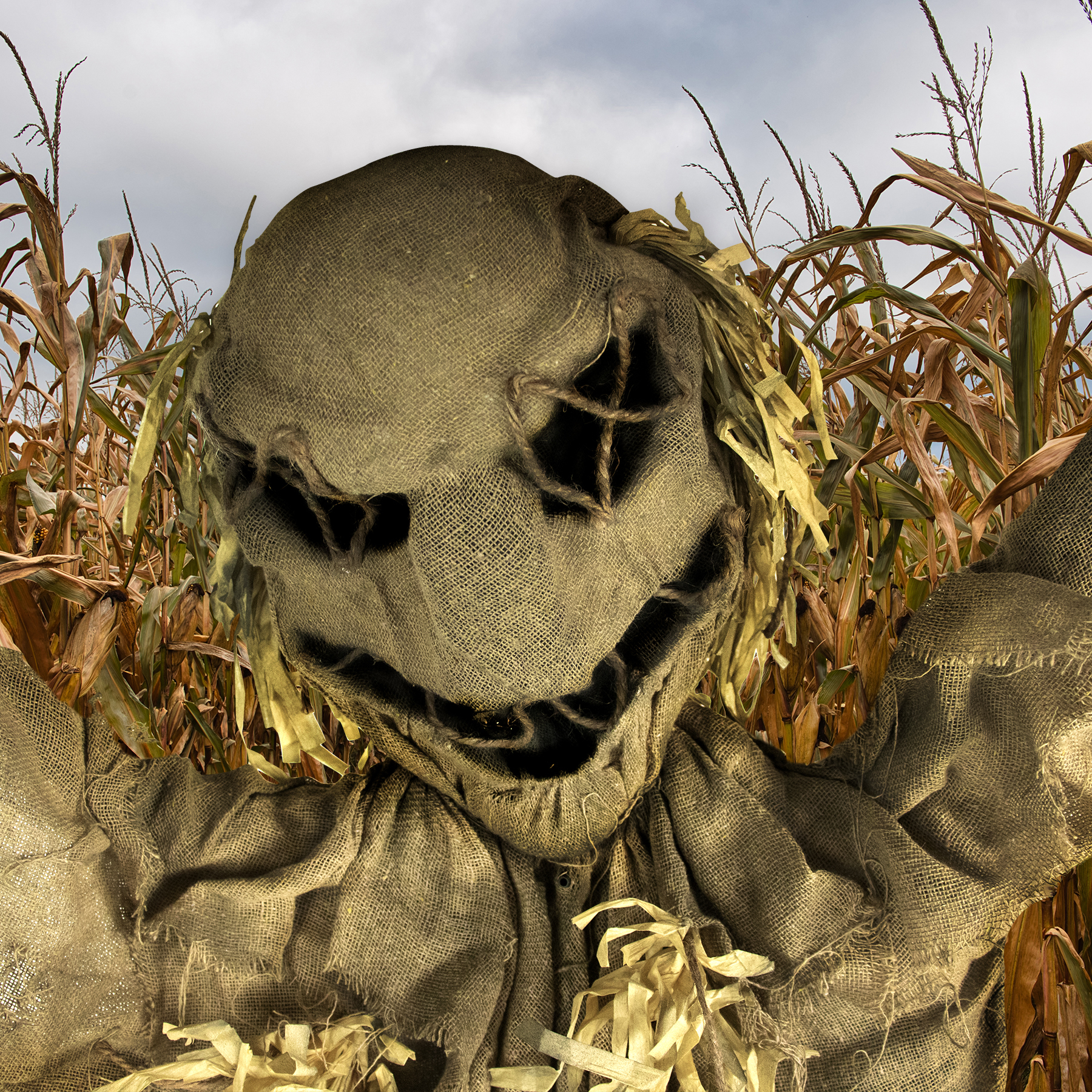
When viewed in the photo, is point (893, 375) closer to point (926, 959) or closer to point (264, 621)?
point (926, 959)

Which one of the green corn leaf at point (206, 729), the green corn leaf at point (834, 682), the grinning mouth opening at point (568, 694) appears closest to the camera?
the grinning mouth opening at point (568, 694)

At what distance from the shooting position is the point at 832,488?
918mm

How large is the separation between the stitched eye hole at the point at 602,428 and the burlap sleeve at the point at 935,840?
0.88 ft

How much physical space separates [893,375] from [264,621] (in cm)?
71

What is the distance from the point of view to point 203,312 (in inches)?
28.0

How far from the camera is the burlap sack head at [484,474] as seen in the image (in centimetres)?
60

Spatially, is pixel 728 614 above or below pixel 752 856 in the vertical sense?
above

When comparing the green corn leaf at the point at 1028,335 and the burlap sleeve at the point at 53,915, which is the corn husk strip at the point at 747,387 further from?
the burlap sleeve at the point at 53,915

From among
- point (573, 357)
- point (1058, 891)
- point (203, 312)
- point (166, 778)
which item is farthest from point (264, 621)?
point (1058, 891)

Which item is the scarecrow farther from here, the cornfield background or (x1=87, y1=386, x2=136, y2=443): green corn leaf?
(x1=87, y1=386, x2=136, y2=443): green corn leaf

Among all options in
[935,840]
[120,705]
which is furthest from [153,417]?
[935,840]

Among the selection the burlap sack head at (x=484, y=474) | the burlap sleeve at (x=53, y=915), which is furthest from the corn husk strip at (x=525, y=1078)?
the burlap sleeve at (x=53, y=915)

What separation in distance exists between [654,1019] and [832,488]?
53 cm

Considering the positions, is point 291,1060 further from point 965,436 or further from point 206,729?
point 965,436
